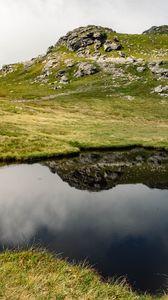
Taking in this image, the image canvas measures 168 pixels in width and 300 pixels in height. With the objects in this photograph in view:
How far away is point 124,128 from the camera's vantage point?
281ft

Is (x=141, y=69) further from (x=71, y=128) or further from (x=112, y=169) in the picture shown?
(x=112, y=169)

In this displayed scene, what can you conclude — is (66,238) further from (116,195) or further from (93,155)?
(93,155)

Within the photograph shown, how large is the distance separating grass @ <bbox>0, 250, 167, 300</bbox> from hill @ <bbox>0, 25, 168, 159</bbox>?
120 ft

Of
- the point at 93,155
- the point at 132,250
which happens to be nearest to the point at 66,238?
the point at 132,250

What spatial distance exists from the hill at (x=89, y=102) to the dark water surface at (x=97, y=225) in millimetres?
17809

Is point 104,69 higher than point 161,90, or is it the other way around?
point 104,69

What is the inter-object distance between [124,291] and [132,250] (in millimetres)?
7672

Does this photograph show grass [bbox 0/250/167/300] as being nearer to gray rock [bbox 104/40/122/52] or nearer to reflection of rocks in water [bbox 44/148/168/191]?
reflection of rocks in water [bbox 44/148/168/191]

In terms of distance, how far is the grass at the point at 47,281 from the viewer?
15375 mm

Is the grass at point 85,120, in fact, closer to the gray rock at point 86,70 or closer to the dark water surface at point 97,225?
the gray rock at point 86,70

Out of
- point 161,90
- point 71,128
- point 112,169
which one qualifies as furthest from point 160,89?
point 112,169

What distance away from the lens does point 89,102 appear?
124 metres

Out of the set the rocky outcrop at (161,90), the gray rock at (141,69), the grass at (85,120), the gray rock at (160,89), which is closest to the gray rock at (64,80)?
the grass at (85,120)

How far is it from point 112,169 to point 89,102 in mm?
70474
